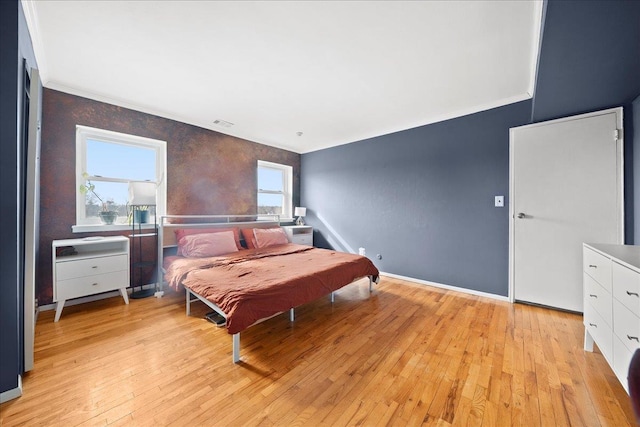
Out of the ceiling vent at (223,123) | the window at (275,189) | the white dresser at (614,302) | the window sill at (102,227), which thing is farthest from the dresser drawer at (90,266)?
the white dresser at (614,302)

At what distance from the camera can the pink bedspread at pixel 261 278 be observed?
182cm

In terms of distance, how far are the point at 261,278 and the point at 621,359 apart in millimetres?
2393

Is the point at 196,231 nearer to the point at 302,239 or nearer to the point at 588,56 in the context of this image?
the point at 302,239

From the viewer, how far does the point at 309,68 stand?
2.29 metres

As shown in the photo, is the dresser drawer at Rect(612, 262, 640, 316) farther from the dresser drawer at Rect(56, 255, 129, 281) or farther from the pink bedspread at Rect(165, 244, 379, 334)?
the dresser drawer at Rect(56, 255, 129, 281)

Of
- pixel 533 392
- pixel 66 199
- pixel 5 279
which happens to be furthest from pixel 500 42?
pixel 66 199

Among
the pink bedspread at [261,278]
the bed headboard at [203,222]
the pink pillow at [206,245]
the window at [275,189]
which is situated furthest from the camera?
the window at [275,189]

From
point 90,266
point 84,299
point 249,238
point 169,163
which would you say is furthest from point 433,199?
point 84,299

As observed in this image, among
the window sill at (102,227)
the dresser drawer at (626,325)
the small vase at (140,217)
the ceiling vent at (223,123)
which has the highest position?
the ceiling vent at (223,123)

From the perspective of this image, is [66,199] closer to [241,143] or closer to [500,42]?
[241,143]

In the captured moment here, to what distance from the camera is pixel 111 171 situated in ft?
10.1

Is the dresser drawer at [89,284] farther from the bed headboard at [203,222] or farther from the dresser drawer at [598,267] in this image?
the dresser drawer at [598,267]

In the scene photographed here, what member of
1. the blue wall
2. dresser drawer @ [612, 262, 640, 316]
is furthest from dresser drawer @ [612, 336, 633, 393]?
the blue wall

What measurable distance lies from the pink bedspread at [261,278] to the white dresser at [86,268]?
50cm
